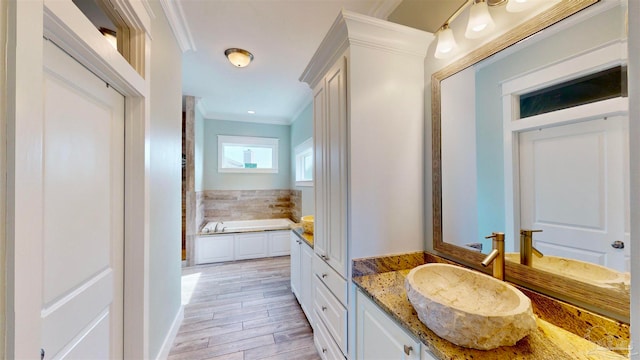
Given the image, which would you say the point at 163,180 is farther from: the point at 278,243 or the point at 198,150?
the point at 278,243

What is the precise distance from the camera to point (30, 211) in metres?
0.59

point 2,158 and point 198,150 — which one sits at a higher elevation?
point 198,150

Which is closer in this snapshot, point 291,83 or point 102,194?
point 102,194

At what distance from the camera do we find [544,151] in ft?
3.10

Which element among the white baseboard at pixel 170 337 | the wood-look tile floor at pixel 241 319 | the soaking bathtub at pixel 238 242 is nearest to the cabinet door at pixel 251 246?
the soaking bathtub at pixel 238 242

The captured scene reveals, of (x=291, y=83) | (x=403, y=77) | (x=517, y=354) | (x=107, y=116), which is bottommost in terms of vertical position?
(x=517, y=354)

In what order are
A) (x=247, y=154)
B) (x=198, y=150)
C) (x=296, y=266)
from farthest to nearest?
(x=247, y=154) < (x=198, y=150) < (x=296, y=266)

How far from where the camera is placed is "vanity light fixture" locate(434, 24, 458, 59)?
1283mm

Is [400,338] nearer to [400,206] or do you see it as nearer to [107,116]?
[400,206]

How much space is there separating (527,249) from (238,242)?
3724mm

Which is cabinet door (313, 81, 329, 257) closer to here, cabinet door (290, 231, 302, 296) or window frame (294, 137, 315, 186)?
cabinet door (290, 231, 302, 296)

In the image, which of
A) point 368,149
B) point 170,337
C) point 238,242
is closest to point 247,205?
point 238,242

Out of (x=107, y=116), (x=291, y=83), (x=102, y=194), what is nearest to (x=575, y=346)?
(x=102, y=194)

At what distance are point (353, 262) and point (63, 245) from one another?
50.7 inches
